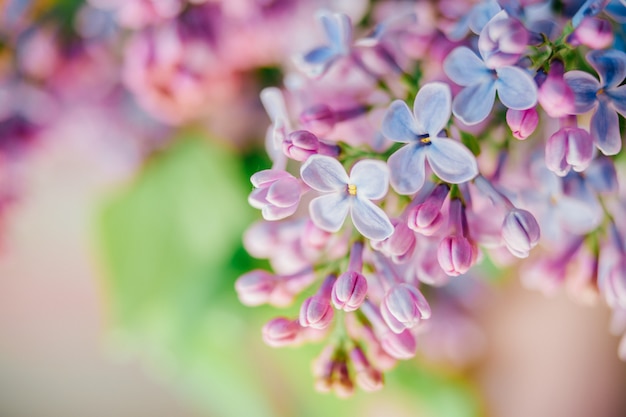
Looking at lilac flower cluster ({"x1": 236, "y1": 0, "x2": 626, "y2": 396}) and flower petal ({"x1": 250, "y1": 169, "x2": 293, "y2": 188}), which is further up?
flower petal ({"x1": 250, "y1": 169, "x2": 293, "y2": 188})

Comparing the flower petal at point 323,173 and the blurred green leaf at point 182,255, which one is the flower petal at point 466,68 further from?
the blurred green leaf at point 182,255

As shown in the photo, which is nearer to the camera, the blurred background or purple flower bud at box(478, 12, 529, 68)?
purple flower bud at box(478, 12, 529, 68)

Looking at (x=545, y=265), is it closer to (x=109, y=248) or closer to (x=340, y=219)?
(x=340, y=219)

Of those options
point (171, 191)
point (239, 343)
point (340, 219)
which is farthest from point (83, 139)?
point (340, 219)

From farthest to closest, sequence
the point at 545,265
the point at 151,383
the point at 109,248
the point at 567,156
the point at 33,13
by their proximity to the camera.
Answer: the point at 151,383, the point at 109,248, the point at 33,13, the point at 545,265, the point at 567,156

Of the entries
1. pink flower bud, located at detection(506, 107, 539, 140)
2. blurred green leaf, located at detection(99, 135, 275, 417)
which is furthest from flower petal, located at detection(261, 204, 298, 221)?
blurred green leaf, located at detection(99, 135, 275, 417)

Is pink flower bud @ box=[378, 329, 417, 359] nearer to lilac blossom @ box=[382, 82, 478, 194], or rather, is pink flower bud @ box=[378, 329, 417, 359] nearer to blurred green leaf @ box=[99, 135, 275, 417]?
lilac blossom @ box=[382, 82, 478, 194]

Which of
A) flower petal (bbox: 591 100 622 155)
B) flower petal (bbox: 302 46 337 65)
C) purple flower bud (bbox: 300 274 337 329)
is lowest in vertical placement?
flower petal (bbox: 591 100 622 155)

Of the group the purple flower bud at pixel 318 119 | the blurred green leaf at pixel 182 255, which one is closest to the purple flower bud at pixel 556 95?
the purple flower bud at pixel 318 119
